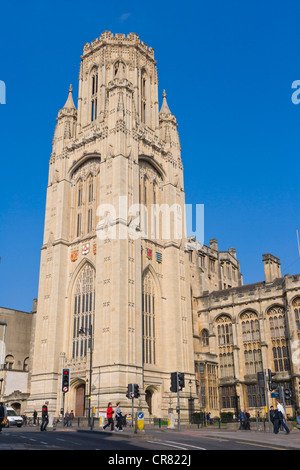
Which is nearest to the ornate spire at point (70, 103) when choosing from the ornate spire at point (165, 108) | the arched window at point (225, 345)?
the ornate spire at point (165, 108)

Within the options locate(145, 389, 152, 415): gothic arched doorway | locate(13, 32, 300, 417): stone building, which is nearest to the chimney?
locate(13, 32, 300, 417): stone building

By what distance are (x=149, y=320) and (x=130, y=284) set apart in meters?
5.97

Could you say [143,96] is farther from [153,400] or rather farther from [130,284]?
[153,400]

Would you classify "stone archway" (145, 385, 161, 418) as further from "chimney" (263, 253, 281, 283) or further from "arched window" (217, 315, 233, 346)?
"chimney" (263, 253, 281, 283)

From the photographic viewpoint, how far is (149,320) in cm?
5031

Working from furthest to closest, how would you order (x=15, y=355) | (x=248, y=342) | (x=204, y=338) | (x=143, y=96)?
1. (x=15, y=355)
2. (x=143, y=96)
3. (x=204, y=338)
4. (x=248, y=342)

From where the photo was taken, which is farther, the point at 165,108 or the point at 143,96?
the point at 165,108

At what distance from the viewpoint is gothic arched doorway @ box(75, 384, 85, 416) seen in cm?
4712

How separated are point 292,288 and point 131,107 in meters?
27.8

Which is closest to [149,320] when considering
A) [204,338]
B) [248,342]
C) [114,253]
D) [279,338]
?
[114,253]

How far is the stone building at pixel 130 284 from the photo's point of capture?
46.4 metres

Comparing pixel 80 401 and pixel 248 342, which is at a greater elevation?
pixel 248 342

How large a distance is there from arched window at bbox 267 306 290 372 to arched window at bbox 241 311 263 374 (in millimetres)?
1903
